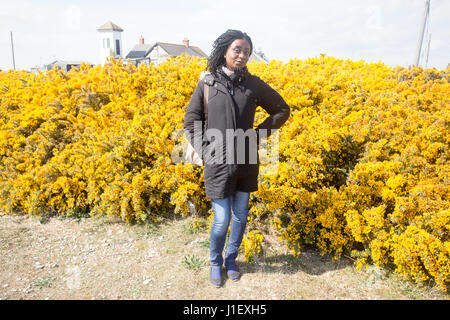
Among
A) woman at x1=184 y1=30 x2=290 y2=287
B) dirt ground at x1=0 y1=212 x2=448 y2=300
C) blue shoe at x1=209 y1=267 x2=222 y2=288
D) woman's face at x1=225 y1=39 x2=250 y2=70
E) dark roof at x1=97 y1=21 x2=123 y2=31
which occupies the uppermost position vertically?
dark roof at x1=97 y1=21 x2=123 y2=31

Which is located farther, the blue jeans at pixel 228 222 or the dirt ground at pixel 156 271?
the dirt ground at pixel 156 271

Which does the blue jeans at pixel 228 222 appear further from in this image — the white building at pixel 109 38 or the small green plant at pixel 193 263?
the white building at pixel 109 38

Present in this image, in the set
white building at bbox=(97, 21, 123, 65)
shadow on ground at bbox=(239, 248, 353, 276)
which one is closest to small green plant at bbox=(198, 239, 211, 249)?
shadow on ground at bbox=(239, 248, 353, 276)

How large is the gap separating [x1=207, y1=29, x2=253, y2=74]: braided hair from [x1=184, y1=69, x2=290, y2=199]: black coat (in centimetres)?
13

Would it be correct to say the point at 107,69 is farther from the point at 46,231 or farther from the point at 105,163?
the point at 46,231

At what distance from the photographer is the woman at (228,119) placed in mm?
2102

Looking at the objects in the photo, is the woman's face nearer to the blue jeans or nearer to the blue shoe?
the blue jeans

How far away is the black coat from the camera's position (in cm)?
209

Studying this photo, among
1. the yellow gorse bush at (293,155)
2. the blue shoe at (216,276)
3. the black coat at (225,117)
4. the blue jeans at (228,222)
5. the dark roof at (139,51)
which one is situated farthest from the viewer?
the dark roof at (139,51)

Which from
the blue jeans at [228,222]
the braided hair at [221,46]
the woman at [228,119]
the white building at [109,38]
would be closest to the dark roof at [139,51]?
the white building at [109,38]

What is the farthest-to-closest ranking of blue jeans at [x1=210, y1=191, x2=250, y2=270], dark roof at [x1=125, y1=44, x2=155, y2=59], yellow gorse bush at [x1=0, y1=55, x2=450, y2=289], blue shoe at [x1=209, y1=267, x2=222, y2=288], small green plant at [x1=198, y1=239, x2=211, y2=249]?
1. dark roof at [x1=125, y1=44, x2=155, y2=59]
2. small green plant at [x1=198, y1=239, x2=211, y2=249]
3. yellow gorse bush at [x1=0, y1=55, x2=450, y2=289]
4. blue shoe at [x1=209, y1=267, x2=222, y2=288]
5. blue jeans at [x1=210, y1=191, x2=250, y2=270]

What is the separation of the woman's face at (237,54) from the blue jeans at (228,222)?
1.02 meters

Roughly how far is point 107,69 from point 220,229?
13.3ft

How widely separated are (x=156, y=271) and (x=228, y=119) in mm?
1748
